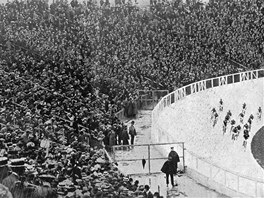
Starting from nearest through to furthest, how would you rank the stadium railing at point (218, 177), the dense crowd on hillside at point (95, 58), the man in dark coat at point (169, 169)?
the stadium railing at point (218, 177) → the dense crowd on hillside at point (95, 58) → the man in dark coat at point (169, 169)

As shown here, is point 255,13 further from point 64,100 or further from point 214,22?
point 64,100

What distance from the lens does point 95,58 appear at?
82.1ft

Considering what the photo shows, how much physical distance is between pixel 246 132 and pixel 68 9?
979 centimetres

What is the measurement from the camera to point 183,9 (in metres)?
→ 34.8

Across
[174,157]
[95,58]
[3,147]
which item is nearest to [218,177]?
[174,157]

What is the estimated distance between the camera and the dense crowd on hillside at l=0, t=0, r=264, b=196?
1482 centimetres

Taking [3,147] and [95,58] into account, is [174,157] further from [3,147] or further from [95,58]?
[95,58]

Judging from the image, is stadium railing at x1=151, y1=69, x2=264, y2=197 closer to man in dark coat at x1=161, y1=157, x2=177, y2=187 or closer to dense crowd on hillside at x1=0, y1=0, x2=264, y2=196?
man in dark coat at x1=161, y1=157, x2=177, y2=187

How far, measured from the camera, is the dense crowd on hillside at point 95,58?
48.6 feet

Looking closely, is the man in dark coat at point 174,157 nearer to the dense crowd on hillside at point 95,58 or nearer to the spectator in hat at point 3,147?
the dense crowd on hillside at point 95,58

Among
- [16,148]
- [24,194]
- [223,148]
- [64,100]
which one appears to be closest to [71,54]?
[64,100]

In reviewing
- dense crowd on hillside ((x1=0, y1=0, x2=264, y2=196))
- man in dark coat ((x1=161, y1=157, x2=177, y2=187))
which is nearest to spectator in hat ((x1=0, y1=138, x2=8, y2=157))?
A: dense crowd on hillside ((x1=0, y1=0, x2=264, y2=196))

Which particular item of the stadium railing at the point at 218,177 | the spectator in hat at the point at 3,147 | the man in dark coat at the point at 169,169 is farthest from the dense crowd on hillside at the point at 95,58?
the stadium railing at the point at 218,177

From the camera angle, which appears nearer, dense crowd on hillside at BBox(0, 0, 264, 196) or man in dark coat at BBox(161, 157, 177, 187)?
dense crowd on hillside at BBox(0, 0, 264, 196)
